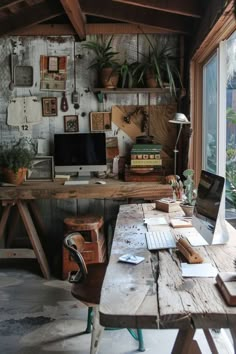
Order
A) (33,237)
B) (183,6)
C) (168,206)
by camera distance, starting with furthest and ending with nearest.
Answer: (33,237)
(183,6)
(168,206)

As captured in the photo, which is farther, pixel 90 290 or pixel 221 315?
pixel 90 290

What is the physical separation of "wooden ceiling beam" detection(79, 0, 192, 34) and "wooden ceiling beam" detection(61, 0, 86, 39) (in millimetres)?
141

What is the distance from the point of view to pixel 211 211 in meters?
1.88

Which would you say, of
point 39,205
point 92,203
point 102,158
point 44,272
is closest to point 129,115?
point 102,158

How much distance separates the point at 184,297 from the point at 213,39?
2091mm

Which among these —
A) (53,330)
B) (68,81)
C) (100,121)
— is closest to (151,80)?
(100,121)

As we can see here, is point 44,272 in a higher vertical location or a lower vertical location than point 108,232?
lower

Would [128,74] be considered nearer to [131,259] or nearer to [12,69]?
[12,69]

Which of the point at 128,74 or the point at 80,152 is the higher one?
the point at 128,74

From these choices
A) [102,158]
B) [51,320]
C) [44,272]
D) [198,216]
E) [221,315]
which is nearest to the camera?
[221,315]

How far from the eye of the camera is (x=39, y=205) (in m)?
4.16

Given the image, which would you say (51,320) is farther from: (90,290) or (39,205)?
(39,205)

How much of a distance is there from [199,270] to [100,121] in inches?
104

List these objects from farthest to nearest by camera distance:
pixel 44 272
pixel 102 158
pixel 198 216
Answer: pixel 102 158, pixel 44 272, pixel 198 216
